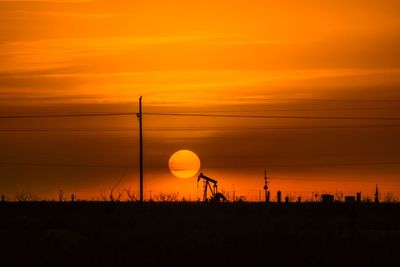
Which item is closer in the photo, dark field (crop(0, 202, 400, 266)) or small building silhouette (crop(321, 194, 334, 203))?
dark field (crop(0, 202, 400, 266))

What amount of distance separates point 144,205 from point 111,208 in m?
7.78

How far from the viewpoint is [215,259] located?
26484mm

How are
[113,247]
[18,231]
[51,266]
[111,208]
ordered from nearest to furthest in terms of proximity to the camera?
[51,266] → [113,247] → [18,231] → [111,208]

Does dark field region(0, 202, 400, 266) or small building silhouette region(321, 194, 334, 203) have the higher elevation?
small building silhouette region(321, 194, 334, 203)

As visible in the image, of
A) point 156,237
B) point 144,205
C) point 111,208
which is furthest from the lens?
point 144,205

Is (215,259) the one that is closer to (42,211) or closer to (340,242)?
(340,242)

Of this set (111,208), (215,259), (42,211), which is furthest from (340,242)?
(42,211)

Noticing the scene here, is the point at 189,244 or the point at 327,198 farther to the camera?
the point at 327,198

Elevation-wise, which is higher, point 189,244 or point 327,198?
point 327,198

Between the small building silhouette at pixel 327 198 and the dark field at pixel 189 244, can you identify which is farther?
the small building silhouette at pixel 327 198

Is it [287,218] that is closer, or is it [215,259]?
[215,259]

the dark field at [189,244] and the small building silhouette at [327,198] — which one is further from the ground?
the small building silhouette at [327,198]

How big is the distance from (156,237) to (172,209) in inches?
874

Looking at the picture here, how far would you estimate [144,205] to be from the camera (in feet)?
191
